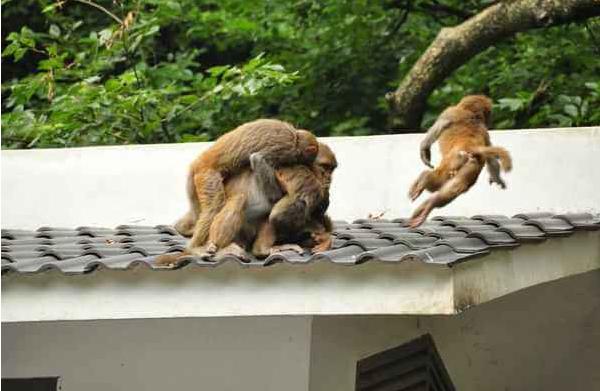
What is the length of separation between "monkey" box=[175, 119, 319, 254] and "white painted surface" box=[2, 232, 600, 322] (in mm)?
607

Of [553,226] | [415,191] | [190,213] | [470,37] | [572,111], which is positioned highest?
[470,37]

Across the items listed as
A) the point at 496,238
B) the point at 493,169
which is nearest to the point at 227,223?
the point at 496,238

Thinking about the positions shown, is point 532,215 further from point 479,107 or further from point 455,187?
point 455,187

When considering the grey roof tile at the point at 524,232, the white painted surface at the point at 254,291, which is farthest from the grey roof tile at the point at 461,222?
the white painted surface at the point at 254,291

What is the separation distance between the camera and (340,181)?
9.15 m

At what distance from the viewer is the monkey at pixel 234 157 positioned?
6984 millimetres

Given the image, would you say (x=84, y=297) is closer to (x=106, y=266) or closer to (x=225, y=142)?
(x=106, y=266)

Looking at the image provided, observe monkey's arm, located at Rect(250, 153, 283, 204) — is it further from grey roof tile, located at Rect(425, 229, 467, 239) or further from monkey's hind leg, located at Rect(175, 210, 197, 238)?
grey roof tile, located at Rect(425, 229, 467, 239)

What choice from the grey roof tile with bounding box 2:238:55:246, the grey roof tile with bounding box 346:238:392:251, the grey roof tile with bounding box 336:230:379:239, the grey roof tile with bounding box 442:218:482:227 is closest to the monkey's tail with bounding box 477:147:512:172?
the grey roof tile with bounding box 442:218:482:227

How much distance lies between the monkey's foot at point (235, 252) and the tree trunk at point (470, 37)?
551 cm

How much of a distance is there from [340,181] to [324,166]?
6.30 feet

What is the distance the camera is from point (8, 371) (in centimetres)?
721

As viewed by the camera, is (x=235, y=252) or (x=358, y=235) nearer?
(x=235, y=252)

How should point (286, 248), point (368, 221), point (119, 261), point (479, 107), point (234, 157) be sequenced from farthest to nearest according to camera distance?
1. point (368, 221)
2. point (479, 107)
3. point (234, 157)
4. point (286, 248)
5. point (119, 261)
